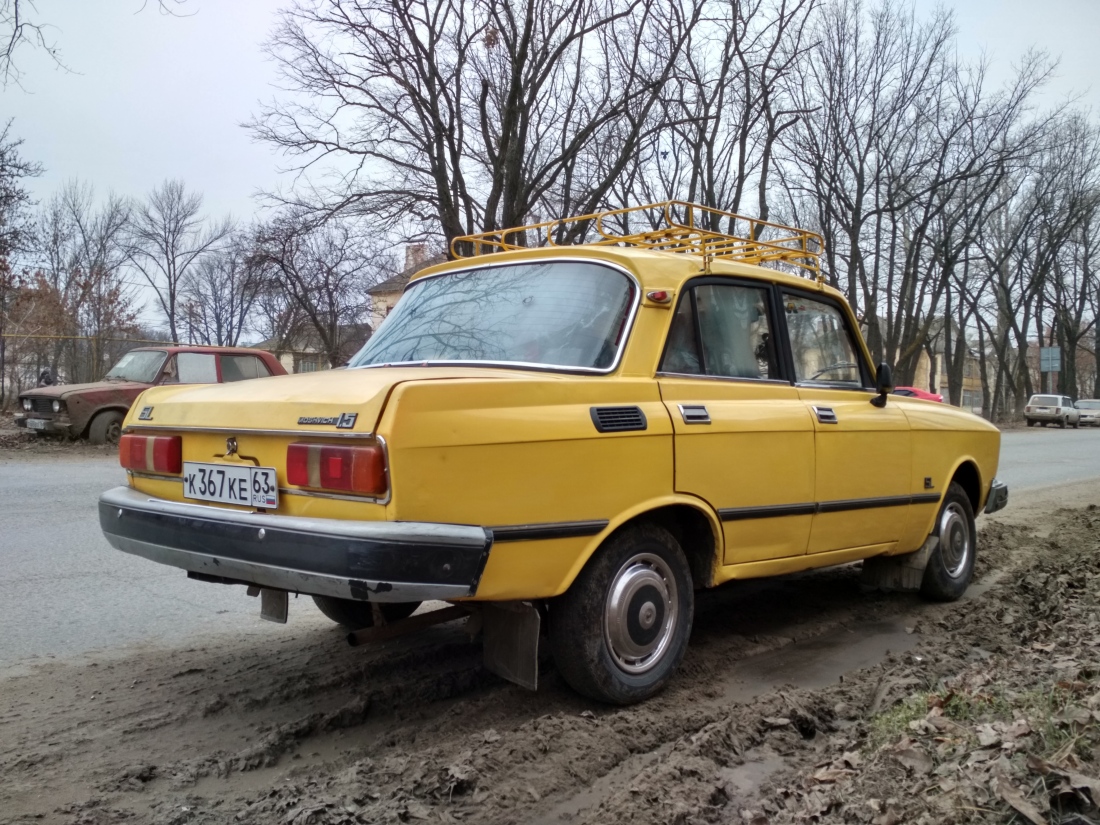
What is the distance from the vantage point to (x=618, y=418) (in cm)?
345

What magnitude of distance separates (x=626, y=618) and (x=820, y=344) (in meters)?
2.18

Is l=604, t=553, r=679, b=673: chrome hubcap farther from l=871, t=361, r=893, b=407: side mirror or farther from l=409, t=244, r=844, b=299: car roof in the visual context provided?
l=871, t=361, r=893, b=407: side mirror

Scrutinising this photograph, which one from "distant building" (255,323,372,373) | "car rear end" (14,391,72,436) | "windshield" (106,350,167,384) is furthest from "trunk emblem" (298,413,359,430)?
"distant building" (255,323,372,373)

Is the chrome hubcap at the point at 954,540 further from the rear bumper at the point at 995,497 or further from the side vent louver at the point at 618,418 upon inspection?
the side vent louver at the point at 618,418

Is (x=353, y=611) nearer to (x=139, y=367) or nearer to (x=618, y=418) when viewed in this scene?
(x=618, y=418)

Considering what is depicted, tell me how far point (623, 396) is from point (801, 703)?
4.45 feet

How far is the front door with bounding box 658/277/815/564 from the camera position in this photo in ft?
12.5

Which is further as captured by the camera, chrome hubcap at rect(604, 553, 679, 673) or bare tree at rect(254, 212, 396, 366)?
bare tree at rect(254, 212, 396, 366)

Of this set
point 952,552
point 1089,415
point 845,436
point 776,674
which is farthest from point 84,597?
point 1089,415

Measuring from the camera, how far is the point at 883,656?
14.7 feet

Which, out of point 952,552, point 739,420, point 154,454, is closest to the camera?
point 154,454

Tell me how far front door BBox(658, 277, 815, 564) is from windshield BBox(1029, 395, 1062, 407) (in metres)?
43.5

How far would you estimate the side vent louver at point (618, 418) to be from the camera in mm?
3383

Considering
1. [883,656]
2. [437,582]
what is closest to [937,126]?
[883,656]
